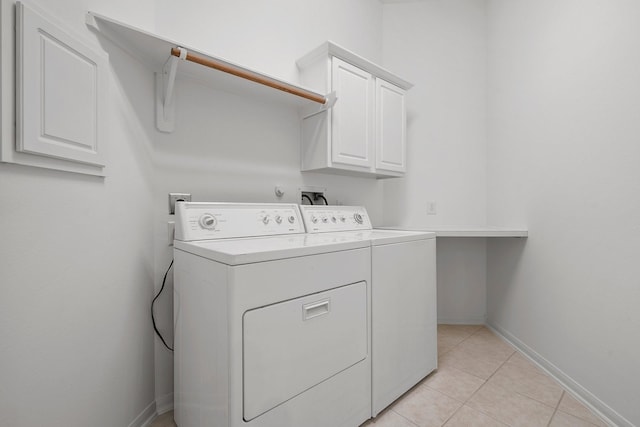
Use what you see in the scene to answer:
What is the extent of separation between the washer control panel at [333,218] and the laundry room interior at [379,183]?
0.24 m

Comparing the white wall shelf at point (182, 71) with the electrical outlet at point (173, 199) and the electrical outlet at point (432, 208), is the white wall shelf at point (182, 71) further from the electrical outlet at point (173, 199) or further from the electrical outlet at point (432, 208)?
the electrical outlet at point (432, 208)

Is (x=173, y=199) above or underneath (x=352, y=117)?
underneath

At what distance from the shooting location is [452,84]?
8.45 ft

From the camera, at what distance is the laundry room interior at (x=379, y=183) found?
35.5 inches

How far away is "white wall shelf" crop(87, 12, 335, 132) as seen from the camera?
1110 mm

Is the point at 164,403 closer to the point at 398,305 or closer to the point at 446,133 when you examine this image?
the point at 398,305

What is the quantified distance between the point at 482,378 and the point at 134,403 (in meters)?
1.93

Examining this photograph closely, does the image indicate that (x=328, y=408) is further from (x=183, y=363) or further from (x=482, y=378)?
(x=482, y=378)

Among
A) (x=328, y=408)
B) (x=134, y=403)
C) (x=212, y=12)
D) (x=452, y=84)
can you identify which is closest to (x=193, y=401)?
(x=134, y=403)

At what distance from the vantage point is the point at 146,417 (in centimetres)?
131

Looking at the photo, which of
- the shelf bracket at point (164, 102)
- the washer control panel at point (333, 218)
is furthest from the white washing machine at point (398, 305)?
the shelf bracket at point (164, 102)

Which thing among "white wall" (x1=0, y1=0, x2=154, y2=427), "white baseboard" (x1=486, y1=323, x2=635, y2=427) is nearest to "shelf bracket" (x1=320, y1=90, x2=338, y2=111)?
"white wall" (x1=0, y1=0, x2=154, y2=427)

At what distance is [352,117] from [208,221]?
120cm

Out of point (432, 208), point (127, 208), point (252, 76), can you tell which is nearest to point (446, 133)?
point (432, 208)
